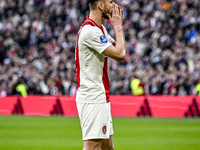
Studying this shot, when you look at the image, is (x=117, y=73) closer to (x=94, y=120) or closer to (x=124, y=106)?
(x=124, y=106)

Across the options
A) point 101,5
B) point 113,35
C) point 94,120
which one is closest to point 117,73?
point 113,35

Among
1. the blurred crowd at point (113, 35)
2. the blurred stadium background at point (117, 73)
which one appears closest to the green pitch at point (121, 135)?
the blurred stadium background at point (117, 73)

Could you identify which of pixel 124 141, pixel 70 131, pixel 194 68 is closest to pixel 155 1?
pixel 194 68

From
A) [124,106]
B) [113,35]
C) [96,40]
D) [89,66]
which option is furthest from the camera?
[113,35]

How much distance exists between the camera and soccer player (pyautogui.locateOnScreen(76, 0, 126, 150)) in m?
4.45

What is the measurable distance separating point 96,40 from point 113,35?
64.3ft

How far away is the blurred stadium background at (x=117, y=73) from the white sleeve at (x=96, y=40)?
22.2 ft

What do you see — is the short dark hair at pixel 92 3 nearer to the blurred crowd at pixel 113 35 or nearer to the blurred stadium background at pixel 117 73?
the blurred stadium background at pixel 117 73

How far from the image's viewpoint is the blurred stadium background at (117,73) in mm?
13837

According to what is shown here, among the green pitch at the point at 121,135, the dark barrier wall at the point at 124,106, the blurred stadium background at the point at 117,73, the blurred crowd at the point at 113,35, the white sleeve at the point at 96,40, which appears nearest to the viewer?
the white sleeve at the point at 96,40

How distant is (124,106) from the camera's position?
18141 mm

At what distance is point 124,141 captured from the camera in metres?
11.0

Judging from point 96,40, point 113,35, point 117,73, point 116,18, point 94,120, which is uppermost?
point 113,35

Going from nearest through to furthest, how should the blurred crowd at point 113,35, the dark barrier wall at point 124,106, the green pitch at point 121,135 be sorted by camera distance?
the green pitch at point 121,135, the dark barrier wall at point 124,106, the blurred crowd at point 113,35
